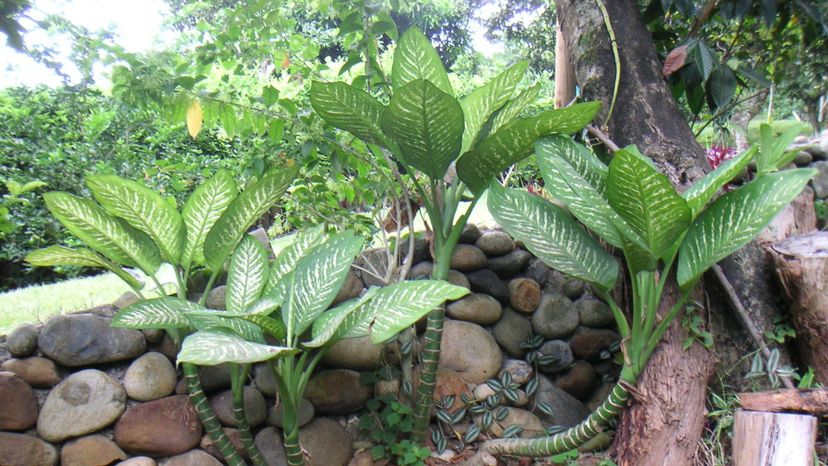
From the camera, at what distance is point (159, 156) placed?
3520 mm

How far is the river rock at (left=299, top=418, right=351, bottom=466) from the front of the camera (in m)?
2.06

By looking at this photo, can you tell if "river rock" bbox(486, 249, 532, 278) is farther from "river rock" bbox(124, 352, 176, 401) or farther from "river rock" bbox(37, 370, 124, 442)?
"river rock" bbox(37, 370, 124, 442)

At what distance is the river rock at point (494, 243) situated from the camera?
8.55 ft

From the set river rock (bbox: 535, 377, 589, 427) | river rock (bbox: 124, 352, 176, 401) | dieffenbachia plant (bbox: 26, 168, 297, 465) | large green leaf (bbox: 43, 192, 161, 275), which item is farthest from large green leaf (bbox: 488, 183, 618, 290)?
river rock (bbox: 124, 352, 176, 401)

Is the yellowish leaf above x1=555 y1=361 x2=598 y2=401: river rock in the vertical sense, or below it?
above

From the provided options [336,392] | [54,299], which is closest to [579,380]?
[336,392]

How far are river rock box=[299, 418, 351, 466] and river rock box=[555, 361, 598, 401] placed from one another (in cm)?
98

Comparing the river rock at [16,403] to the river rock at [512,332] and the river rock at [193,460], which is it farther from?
the river rock at [512,332]

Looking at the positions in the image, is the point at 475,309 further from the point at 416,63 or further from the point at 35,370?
the point at 35,370

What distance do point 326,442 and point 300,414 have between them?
5.6 inches

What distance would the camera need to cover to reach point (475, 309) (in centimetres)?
249

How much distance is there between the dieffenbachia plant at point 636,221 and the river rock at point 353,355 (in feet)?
2.22

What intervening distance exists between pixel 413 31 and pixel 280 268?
2.96 ft

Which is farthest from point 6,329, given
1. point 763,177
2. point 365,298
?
point 763,177
